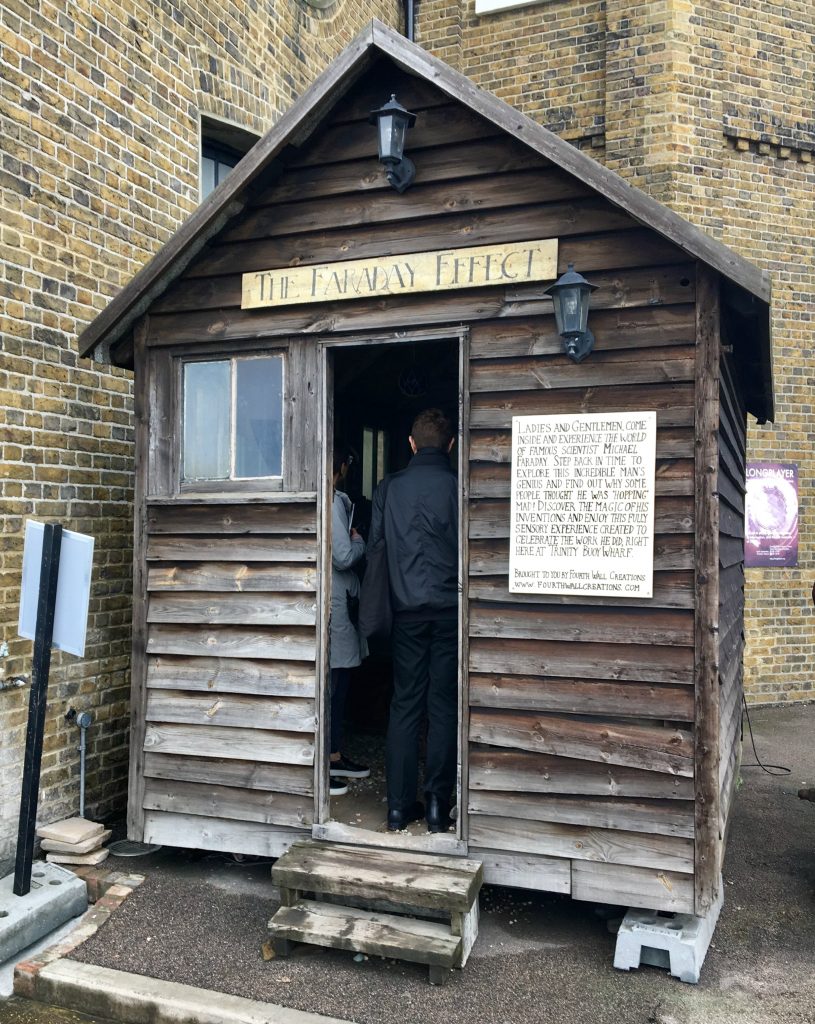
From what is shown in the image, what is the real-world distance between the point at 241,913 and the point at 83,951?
2.67 ft

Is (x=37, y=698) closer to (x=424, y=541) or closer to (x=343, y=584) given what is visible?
(x=343, y=584)

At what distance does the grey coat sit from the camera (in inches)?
221

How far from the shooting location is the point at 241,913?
474cm

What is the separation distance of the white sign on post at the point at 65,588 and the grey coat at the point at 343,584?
62.7 inches

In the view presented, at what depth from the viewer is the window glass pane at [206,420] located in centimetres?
521

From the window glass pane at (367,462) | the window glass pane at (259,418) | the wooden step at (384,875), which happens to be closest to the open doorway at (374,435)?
the window glass pane at (367,462)

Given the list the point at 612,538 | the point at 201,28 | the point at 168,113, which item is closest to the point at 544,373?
the point at 612,538

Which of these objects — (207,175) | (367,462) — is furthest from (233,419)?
(207,175)

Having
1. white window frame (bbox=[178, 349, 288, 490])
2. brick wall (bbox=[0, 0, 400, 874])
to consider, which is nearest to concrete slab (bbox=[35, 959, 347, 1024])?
brick wall (bbox=[0, 0, 400, 874])

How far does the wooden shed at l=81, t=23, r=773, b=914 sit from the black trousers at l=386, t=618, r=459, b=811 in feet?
1.09

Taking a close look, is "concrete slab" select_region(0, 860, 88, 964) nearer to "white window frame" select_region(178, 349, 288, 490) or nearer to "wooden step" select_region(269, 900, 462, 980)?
"wooden step" select_region(269, 900, 462, 980)

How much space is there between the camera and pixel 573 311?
4219 mm

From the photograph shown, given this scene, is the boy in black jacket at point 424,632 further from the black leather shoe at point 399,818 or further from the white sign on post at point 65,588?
the white sign on post at point 65,588

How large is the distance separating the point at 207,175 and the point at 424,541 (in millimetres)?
4692
